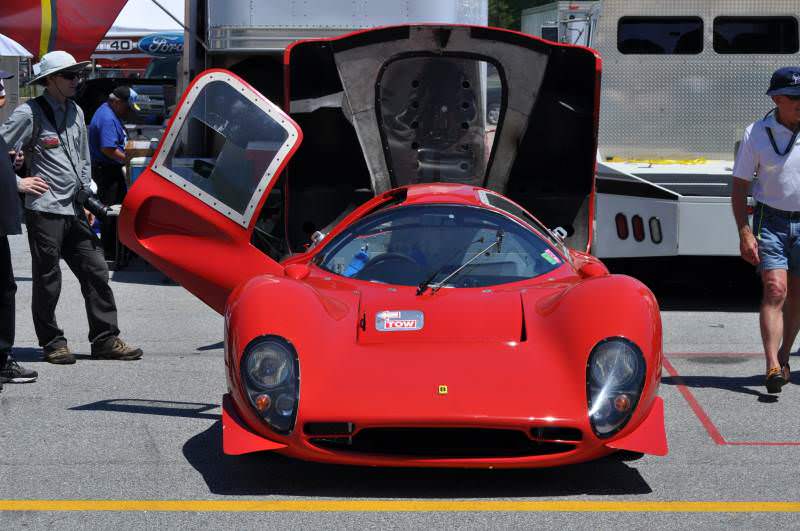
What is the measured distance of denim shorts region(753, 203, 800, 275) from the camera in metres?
7.28

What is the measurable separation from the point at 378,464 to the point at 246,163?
2.18 meters

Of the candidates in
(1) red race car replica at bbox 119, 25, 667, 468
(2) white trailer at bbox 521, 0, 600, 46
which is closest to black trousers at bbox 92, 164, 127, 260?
(1) red race car replica at bbox 119, 25, 667, 468

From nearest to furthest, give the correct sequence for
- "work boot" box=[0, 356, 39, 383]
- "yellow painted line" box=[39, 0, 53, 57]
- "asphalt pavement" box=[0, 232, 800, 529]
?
1. "asphalt pavement" box=[0, 232, 800, 529]
2. "work boot" box=[0, 356, 39, 383]
3. "yellow painted line" box=[39, 0, 53, 57]

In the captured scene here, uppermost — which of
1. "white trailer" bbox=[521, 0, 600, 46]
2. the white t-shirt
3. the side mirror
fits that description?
"white trailer" bbox=[521, 0, 600, 46]

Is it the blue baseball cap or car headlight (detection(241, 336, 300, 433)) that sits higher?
the blue baseball cap

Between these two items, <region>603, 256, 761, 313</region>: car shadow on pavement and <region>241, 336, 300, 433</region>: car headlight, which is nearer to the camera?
<region>241, 336, 300, 433</region>: car headlight

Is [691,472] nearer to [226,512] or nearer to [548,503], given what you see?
[548,503]

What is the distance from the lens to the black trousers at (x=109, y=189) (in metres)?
13.0

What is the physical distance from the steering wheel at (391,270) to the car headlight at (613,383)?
1224 mm

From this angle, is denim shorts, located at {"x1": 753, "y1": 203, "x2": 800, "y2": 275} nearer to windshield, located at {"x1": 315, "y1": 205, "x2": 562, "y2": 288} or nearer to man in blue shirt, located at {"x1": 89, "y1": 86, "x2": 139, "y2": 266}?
windshield, located at {"x1": 315, "y1": 205, "x2": 562, "y2": 288}

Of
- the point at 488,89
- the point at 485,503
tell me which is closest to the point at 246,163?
the point at 485,503

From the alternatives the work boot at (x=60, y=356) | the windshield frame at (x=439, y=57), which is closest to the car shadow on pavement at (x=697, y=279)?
the windshield frame at (x=439, y=57)

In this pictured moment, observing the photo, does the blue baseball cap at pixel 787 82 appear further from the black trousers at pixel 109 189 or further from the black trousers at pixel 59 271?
the black trousers at pixel 109 189

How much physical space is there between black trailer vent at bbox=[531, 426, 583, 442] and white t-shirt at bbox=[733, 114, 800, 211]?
2813mm
